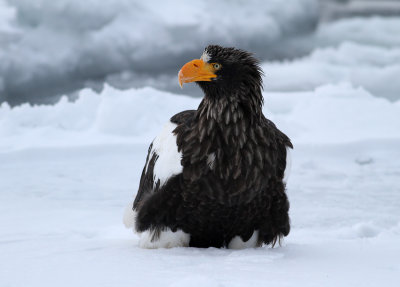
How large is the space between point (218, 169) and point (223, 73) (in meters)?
0.62

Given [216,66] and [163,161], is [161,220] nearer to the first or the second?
[163,161]

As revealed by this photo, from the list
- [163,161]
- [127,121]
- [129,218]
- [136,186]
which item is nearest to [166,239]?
[163,161]

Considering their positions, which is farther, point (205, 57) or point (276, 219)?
point (276, 219)

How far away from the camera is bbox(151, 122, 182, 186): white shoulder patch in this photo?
3.67 m

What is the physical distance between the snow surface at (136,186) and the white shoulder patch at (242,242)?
11 centimetres

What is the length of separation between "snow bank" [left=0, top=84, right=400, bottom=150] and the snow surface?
0.8 inches

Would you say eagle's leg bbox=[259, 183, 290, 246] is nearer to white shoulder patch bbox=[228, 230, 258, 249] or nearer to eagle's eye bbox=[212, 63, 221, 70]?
white shoulder patch bbox=[228, 230, 258, 249]

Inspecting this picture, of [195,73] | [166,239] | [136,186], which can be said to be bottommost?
[166,239]

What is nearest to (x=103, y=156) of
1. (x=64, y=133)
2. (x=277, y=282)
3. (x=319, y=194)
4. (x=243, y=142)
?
(x=64, y=133)

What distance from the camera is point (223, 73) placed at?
369 cm

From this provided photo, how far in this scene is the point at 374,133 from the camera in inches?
403

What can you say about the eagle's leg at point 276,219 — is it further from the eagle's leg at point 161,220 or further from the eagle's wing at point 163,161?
the eagle's wing at point 163,161

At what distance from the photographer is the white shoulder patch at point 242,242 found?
389 centimetres

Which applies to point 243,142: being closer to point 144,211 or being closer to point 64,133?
point 144,211
